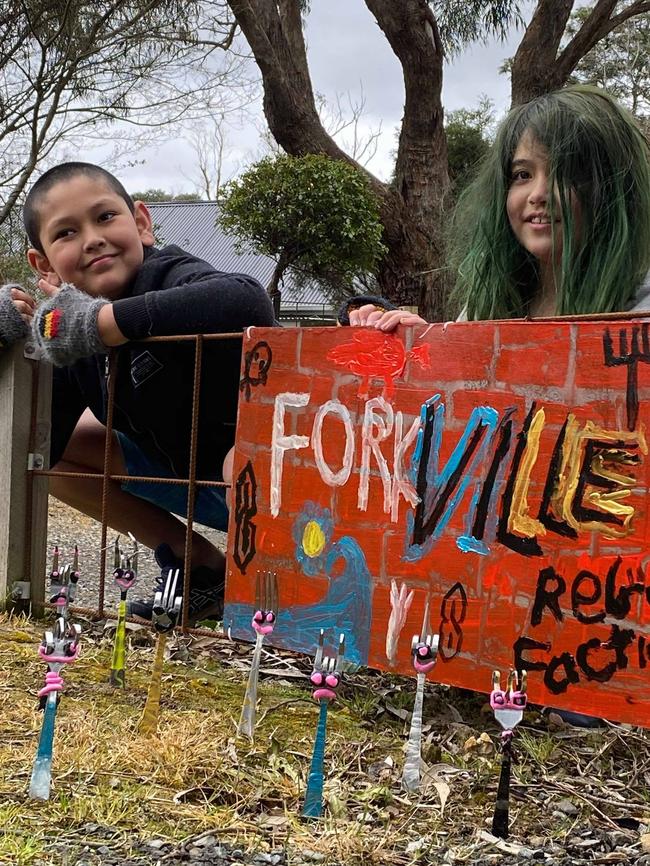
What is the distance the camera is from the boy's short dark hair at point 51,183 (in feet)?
7.48

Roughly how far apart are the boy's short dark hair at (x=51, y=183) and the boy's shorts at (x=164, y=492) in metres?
0.65

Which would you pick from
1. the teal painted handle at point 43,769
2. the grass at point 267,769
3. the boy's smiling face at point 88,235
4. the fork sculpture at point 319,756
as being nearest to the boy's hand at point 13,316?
the boy's smiling face at point 88,235

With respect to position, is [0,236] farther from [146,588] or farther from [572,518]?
[572,518]

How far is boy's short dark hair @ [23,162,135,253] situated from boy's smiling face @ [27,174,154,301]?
2cm

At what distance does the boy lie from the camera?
2084 millimetres

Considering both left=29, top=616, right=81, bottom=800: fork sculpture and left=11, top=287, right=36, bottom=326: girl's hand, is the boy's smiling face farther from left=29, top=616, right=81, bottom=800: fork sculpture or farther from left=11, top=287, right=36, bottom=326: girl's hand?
left=29, top=616, right=81, bottom=800: fork sculpture

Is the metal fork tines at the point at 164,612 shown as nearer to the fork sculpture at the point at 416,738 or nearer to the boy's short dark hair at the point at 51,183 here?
the fork sculpture at the point at 416,738

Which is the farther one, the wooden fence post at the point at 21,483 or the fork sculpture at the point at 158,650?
the wooden fence post at the point at 21,483

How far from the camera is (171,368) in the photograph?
88.9 inches

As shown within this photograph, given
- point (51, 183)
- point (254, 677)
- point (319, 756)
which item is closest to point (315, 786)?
point (319, 756)

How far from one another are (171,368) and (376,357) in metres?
0.72

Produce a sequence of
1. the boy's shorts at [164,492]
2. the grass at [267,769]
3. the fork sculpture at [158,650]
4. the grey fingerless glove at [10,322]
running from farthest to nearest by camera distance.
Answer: the boy's shorts at [164,492] < the grey fingerless glove at [10,322] < the fork sculpture at [158,650] < the grass at [267,769]

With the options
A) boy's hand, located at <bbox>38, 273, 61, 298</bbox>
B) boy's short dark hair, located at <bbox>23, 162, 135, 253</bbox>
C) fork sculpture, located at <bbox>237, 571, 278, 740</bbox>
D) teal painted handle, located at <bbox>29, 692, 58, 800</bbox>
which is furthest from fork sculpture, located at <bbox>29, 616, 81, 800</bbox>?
boy's short dark hair, located at <bbox>23, 162, 135, 253</bbox>

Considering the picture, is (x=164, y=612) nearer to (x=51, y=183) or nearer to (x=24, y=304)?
(x=24, y=304)
